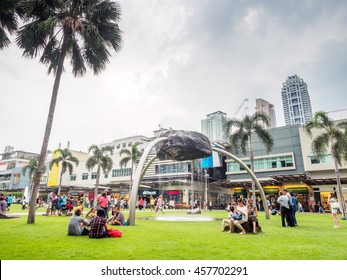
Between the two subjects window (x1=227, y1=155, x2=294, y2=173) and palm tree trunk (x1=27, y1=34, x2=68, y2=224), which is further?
window (x1=227, y1=155, x2=294, y2=173)

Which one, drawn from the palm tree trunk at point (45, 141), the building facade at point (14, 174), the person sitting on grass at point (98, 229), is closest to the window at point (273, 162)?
the palm tree trunk at point (45, 141)

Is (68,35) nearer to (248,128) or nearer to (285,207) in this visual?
(285,207)

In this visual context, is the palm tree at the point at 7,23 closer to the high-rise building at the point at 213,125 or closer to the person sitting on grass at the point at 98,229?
the person sitting on grass at the point at 98,229

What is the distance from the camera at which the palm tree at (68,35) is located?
12305 mm

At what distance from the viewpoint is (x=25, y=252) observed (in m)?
5.31

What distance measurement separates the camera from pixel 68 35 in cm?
1347

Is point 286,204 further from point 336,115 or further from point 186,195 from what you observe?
point 336,115

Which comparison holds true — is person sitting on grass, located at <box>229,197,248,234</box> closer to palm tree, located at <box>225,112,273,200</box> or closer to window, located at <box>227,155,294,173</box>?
palm tree, located at <box>225,112,273,200</box>

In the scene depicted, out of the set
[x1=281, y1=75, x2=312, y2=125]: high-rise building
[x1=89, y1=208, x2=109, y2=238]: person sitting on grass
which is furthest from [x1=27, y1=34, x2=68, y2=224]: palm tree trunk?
[x1=281, y1=75, x2=312, y2=125]: high-rise building

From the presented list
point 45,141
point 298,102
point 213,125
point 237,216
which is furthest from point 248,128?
point 298,102

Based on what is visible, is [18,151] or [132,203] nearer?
[132,203]

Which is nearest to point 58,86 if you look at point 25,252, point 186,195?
point 25,252

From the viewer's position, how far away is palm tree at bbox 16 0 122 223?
12.3m

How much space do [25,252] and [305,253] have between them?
20.4ft
